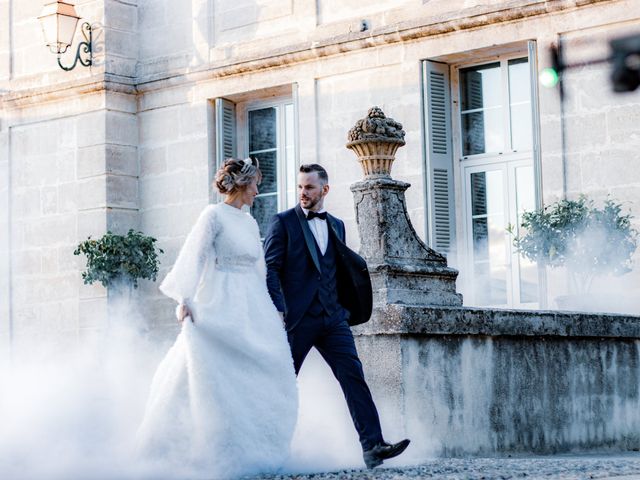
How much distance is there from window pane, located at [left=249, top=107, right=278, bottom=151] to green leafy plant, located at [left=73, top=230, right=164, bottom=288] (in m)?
1.63

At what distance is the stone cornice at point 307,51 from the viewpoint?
1431 centimetres

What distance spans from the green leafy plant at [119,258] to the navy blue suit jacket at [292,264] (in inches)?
355

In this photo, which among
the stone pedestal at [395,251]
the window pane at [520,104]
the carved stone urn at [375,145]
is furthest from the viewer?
the window pane at [520,104]

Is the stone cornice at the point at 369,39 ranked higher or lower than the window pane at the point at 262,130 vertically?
higher

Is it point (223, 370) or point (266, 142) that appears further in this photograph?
point (266, 142)

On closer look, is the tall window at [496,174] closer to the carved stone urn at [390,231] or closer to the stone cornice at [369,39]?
the stone cornice at [369,39]

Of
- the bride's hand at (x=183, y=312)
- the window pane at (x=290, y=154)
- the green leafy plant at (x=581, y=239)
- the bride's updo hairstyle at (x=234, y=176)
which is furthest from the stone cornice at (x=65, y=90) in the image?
the bride's hand at (x=183, y=312)

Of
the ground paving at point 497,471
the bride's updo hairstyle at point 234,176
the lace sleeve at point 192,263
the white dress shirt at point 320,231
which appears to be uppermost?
the bride's updo hairstyle at point 234,176

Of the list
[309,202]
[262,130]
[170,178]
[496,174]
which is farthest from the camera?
[170,178]

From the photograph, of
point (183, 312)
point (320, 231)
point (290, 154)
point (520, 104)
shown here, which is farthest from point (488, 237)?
point (183, 312)

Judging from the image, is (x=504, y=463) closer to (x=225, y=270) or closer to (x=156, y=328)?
(x=225, y=270)

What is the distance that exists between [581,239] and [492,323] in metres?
4.27

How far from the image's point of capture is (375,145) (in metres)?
9.30

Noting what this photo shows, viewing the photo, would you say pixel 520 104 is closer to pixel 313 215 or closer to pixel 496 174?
pixel 496 174
